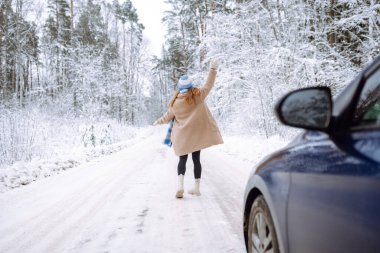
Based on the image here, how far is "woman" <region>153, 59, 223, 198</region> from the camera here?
5395mm

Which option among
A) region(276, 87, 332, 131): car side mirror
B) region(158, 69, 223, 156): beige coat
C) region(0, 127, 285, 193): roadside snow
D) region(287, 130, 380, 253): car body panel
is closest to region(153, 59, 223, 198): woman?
region(158, 69, 223, 156): beige coat

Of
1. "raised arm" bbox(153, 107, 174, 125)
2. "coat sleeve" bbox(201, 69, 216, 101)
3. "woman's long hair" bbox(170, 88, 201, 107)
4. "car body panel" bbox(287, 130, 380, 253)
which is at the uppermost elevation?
"coat sleeve" bbox(201, 69, 216, 101)

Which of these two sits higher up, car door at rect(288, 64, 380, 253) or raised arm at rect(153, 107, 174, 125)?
raised arm at rect(153, 107, 174, 125)

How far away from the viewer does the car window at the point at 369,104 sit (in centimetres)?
150

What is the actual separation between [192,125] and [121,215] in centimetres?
184

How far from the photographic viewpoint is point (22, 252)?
3.19 meters

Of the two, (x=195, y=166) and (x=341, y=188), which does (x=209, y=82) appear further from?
(x=341, y=188)

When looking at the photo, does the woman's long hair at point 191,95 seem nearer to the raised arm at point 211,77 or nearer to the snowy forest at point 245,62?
the raised arm at point 211,77

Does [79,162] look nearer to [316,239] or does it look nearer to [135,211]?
[135,211]

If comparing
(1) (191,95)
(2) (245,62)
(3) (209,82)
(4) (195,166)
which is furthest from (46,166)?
(2) (245,62)

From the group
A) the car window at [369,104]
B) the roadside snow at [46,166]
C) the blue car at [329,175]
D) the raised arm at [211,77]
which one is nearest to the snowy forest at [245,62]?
the roadside snow at [46,166]

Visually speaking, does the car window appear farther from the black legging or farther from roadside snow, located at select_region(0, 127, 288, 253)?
the black legging

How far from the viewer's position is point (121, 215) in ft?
14.0

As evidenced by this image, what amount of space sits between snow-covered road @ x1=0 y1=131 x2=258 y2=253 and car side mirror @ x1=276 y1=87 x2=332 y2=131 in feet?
6.17
